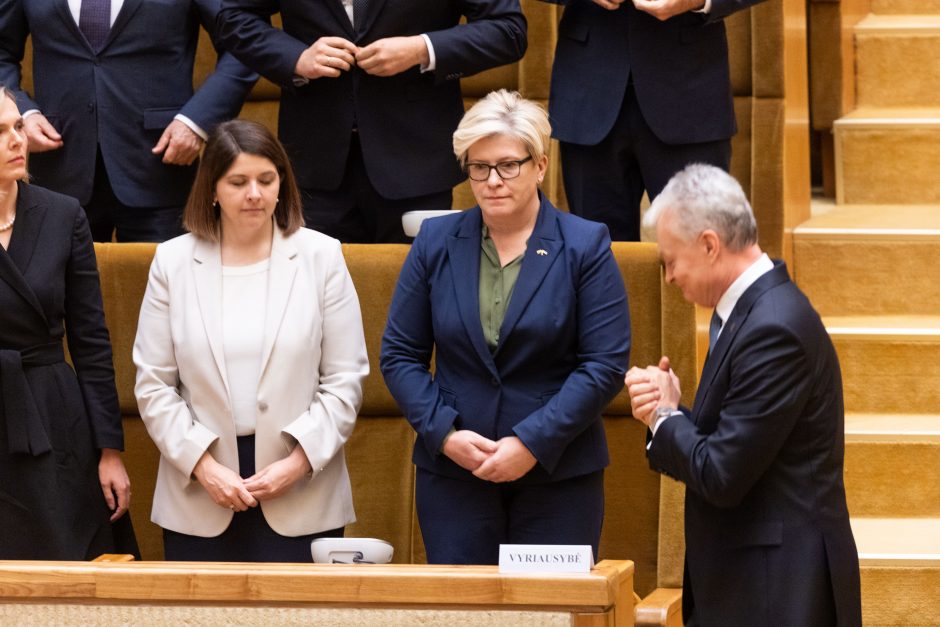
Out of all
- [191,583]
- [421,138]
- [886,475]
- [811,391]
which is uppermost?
[421,138]

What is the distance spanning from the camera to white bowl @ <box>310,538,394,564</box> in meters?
2.41

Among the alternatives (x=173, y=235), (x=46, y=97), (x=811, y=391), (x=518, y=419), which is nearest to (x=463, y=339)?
(x=518, y=419)

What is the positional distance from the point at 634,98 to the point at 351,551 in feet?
4.47

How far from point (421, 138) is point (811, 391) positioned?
142 cm

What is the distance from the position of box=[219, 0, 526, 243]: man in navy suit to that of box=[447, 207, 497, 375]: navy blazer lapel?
1.86 feet

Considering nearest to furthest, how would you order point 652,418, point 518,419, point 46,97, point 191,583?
point 191,583, point 652,418, point 518,419, point 46,97

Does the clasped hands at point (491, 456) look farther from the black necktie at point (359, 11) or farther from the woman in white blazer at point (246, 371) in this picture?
the black necktie at point (359, 11)

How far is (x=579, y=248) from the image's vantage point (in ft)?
8.91

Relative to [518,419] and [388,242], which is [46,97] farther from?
[518,419]

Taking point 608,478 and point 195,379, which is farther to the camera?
point 608,478

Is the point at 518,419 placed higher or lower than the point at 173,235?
lower

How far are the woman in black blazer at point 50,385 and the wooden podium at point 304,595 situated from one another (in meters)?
0.64

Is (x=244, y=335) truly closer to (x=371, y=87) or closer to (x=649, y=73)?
(x=371, y=87)

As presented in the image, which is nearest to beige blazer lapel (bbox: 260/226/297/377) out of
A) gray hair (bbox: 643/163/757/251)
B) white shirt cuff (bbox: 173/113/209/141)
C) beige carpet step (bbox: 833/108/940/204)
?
white shirt cuff (bbox: 173/113/209/141)
